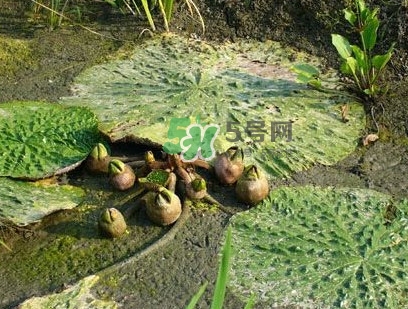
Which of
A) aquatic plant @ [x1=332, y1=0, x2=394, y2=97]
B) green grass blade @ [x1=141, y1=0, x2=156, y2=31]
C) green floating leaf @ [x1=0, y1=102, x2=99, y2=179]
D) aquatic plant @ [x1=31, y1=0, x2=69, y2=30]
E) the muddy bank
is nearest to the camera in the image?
the muddy bank

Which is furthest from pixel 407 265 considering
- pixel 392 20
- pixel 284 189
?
pixel 392 20

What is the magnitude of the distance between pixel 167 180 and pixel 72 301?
0.51m

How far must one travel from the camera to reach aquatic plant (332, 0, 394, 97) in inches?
111

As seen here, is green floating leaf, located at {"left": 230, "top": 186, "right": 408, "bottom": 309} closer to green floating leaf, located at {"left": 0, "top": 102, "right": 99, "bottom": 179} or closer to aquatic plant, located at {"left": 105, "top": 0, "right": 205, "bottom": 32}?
green floating leaf, located at {"left": 0, "top": 102, "right": 99, "bottom": 179}

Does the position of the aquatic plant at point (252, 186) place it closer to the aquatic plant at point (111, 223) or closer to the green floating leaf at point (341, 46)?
the aquatic plant at point (111, 223)

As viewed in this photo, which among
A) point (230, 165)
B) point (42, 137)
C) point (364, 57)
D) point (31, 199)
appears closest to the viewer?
point (31, 199)

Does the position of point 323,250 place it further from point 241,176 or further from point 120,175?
point 120,175

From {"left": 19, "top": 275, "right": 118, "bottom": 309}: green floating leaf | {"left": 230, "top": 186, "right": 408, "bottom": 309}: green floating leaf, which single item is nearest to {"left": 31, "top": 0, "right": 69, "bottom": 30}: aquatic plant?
{"left": 230, "top": 186, "right": 408, "bottom": 309}: green floating leaf

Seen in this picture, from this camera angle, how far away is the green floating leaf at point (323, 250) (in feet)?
6.91

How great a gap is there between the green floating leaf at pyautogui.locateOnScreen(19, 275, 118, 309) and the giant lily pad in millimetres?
637

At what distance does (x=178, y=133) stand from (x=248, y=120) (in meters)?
0.29

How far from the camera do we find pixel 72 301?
209 centimetres

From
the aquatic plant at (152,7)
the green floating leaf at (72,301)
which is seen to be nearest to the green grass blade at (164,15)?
the aquatic plant at (152,7)

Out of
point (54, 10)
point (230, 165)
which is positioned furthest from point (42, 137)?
point (54, 10)
